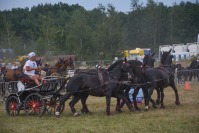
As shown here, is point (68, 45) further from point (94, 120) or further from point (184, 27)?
point (94, 120)

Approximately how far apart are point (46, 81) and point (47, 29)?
113 ft

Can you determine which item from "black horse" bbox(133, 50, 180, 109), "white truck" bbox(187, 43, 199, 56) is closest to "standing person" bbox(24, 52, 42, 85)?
"black horse" bbox(133, 50, 180, 109)

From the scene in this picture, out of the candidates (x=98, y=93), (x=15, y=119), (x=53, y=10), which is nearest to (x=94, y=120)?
(x=98, y=93)

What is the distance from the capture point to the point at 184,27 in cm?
5581

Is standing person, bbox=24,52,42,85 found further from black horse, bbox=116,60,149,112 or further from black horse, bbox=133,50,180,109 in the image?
black horse, bbox=133,50,180,109

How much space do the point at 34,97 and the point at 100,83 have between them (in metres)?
2.41

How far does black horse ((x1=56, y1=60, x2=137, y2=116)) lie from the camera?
13927 millimetres

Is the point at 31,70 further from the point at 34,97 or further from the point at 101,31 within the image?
the point at 101,31

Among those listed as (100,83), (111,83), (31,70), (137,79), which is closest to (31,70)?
(31,70)

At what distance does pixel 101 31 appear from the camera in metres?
50.5

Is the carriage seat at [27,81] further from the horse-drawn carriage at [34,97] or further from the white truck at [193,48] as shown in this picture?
the white truck at [193,48]

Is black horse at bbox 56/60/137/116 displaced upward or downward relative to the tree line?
downward

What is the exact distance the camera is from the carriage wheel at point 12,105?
561 inches

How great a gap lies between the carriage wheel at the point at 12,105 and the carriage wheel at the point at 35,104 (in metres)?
0.50
